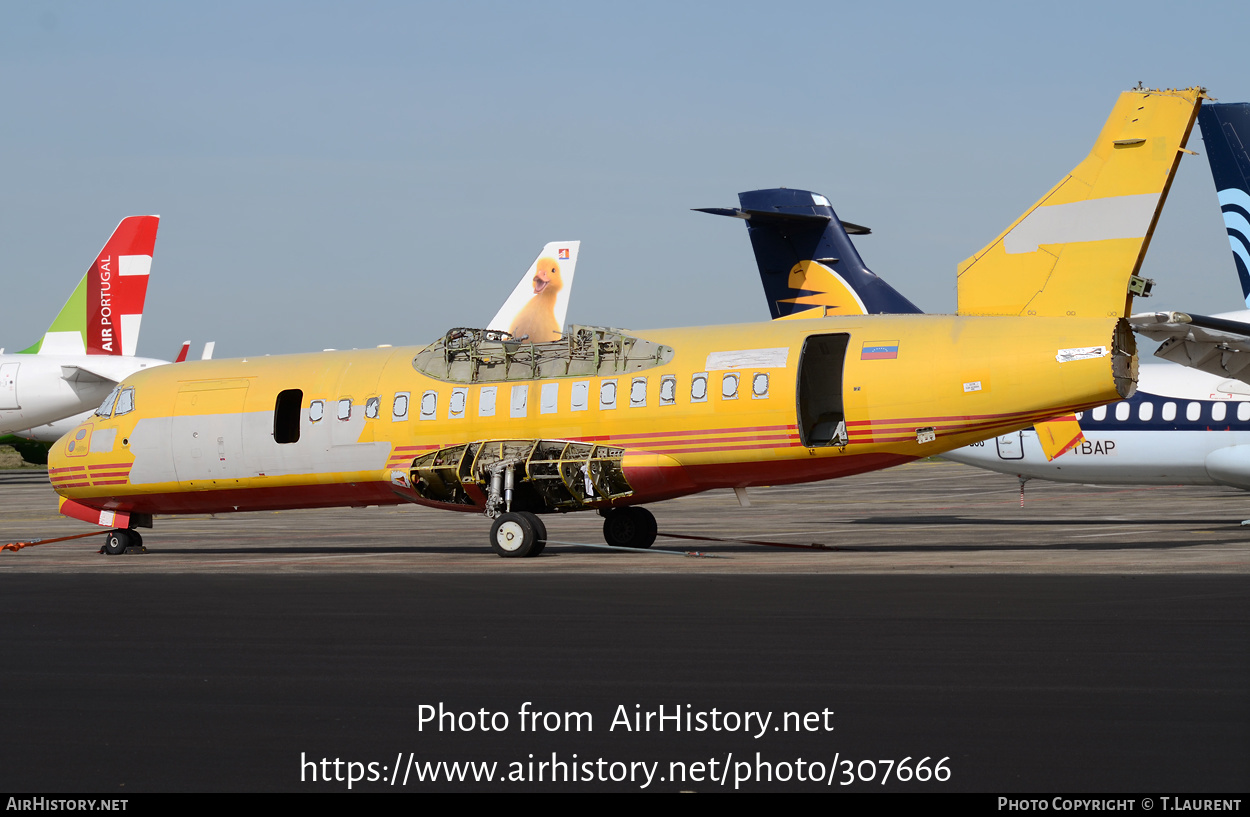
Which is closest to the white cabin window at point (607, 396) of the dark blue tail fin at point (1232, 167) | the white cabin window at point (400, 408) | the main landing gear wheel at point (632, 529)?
the main landing gear wheel at point (632, 529)

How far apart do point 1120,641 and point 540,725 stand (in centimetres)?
587

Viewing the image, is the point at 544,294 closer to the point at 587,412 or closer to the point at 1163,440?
the point at 587,412

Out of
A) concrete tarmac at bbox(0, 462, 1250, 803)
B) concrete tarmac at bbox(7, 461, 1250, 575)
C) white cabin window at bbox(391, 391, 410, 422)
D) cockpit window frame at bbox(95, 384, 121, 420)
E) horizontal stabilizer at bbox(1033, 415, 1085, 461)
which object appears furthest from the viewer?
horizontal stabilizer at bbox(1033, 415, 1085, 461)

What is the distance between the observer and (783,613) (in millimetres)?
14570

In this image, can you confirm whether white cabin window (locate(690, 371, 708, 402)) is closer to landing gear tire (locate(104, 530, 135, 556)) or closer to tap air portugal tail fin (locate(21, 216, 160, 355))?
landing gear tire (locate(104, 530, 135, 556))

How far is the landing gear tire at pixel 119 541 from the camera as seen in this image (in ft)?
88.4

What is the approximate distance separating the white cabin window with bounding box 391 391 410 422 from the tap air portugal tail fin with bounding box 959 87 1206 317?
10.7m

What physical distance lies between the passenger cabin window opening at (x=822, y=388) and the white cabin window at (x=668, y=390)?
2.24 metres

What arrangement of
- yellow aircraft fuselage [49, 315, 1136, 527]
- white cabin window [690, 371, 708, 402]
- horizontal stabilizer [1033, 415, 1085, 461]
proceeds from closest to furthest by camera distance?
yellow aircraft fuselage [49, 315, 1136, 527] → white cabin window [690, 371, 708, 402] → horizontal stabilizer [1033, 415, 1085, 461]

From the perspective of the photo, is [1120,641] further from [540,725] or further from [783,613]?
[540,725]

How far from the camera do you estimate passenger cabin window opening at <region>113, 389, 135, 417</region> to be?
27.8 metres

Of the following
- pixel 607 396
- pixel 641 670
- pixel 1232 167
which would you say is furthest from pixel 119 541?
pixel 1232 167

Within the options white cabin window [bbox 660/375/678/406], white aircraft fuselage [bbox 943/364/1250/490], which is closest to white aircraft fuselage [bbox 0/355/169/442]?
white aircraft fuselage [bbox 943/364/1250/490]

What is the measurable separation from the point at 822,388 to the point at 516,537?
244 inches
